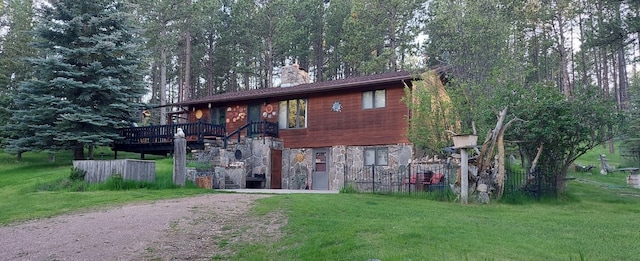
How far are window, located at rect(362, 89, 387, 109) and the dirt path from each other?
29.8 feet

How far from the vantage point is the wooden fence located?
634 inches

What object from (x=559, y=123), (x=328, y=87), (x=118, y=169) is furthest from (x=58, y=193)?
(x=559, y=123)

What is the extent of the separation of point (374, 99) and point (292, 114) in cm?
397

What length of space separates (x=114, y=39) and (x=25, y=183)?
808cm

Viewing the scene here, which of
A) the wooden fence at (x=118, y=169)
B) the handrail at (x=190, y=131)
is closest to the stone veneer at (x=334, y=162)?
the handrail at (x=190, y=131)

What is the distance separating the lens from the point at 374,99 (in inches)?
778

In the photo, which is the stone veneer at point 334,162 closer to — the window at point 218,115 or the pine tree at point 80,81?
the window at point 218,115

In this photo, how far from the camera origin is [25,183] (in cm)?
1730

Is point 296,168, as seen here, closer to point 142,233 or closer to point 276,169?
point 276,169

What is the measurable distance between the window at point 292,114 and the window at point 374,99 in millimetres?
2862

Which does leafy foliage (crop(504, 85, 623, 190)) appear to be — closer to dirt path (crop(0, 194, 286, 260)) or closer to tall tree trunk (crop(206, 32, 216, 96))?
dirt path (crop(0, 194, 286, 260))

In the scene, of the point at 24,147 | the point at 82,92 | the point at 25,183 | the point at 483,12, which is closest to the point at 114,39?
the point at 82,92

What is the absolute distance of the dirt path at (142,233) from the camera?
750 cm

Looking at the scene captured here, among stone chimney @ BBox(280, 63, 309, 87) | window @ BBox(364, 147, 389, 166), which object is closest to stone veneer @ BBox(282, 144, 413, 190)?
window @ BBox(364, 147, 389, 166)
